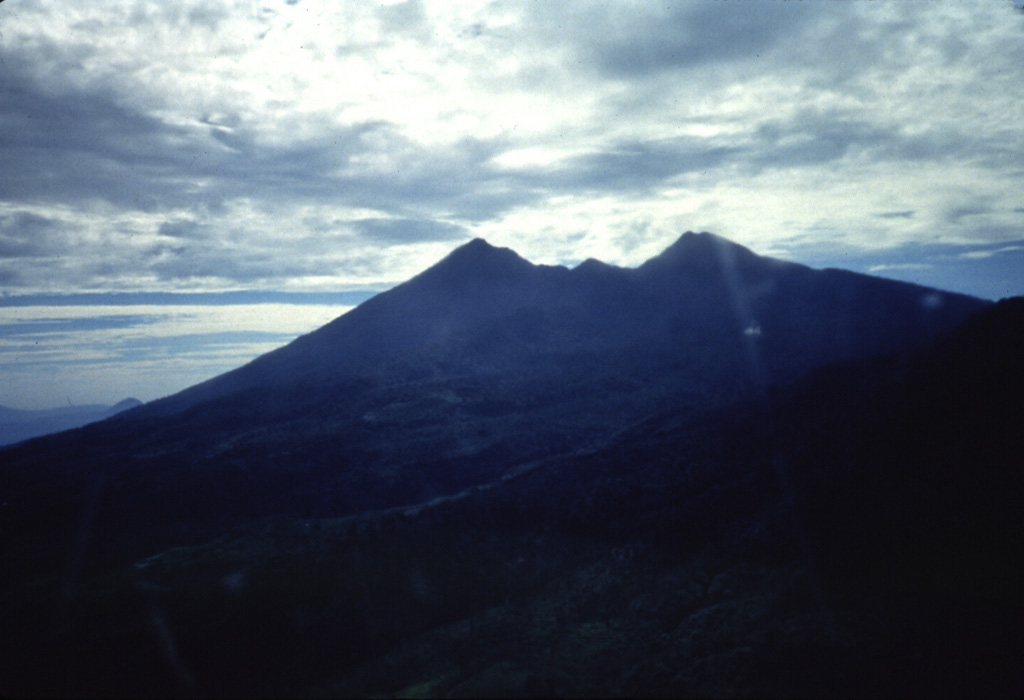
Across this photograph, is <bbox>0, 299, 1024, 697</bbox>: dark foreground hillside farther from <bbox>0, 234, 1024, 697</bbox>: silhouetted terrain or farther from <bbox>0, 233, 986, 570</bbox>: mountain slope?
<bbox>0, 233, 986, 570</bbox>: mountain slope

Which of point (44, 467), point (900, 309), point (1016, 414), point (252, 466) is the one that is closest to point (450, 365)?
point (252, 466)

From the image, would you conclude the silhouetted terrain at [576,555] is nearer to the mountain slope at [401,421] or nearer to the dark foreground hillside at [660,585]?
the dark foreground hillside at [660,585]

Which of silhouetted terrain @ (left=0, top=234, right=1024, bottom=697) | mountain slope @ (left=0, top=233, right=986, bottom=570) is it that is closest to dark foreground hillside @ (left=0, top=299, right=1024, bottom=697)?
silhouetted terrain @ (left=0, top=234, right=1024, bottom=697)

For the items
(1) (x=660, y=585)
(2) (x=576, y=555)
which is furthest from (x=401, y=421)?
(1) (x=660, y=585)

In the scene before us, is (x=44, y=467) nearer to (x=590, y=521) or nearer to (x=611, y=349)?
(x=590, y=521)

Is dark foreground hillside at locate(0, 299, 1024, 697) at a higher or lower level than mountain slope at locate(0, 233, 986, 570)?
lower

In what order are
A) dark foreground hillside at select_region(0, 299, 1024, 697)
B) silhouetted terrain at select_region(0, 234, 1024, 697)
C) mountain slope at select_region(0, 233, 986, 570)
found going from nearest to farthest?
dark foreground hillside at select_region(0, 299, 1024, 697), silhouetted terrain at select_region(0, 234, 1024, 697), mountain slope at select_region(0, 233, 986, 570)
